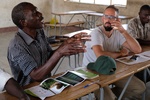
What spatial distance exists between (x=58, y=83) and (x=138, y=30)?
1.97 metres

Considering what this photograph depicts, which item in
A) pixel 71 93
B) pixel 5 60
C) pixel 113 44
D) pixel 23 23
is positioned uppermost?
pixel 23 23

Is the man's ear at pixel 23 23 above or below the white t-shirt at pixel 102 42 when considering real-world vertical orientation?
above

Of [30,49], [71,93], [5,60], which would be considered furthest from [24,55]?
[5,60]

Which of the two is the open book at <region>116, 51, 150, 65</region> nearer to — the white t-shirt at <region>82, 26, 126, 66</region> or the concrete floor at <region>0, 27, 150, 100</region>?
the white t-shirt at <region>82, 26, 126, 66</region>

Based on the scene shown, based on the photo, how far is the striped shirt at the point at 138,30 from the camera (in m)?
3.21

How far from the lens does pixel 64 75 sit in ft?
6.00

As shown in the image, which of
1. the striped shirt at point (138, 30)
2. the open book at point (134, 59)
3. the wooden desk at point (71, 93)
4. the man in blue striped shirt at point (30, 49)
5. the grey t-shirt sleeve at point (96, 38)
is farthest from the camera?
the striped shirt at point (138, 30)

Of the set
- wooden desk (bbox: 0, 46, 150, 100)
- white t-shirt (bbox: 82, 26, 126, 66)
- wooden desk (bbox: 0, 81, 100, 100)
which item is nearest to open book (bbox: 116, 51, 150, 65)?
wooden desk (bbox: 0, 46, 150, 100)

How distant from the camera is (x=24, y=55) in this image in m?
1.76

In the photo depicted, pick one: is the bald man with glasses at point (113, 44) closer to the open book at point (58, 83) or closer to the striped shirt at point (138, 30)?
the open book at point (58, 83)

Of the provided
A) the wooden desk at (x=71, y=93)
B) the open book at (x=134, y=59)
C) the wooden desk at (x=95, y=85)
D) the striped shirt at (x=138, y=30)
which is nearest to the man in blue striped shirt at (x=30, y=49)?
the wooden desk at (x=95, y=85)

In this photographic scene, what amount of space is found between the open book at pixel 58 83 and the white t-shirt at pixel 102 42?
506mm

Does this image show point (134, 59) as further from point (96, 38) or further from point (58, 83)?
point (58, 83)

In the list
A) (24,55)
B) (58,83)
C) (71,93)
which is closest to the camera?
(71,93)
